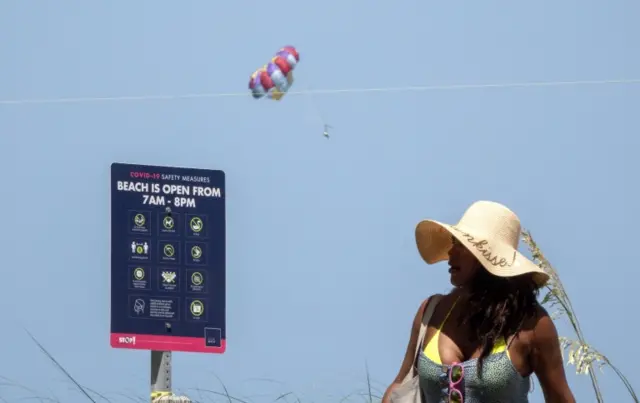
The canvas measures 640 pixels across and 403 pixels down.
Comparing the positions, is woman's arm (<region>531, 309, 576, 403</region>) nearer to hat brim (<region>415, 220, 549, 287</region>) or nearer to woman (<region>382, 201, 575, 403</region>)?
woman (<region>382, 201, 575, 403</region>)

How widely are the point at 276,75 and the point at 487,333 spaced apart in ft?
35.9

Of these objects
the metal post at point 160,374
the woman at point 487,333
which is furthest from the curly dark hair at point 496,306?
the metal post at point 160,374

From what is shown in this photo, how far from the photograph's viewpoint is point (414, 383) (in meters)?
4.08

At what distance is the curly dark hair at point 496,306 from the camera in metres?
Answer: 4.03

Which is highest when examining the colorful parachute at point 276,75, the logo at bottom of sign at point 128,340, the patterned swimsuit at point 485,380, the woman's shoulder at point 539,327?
the colorful parachute at point 276,75

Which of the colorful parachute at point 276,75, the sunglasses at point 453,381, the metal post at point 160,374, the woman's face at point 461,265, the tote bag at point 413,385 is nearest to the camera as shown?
the sunglasses at point 453,381

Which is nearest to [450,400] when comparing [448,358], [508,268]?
[448,358]

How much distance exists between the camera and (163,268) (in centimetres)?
614

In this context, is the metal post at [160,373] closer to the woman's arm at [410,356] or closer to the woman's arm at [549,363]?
the woman's arm at [410,356]

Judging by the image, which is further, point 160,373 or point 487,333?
point 160,373

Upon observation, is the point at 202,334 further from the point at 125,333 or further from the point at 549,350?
the point at 549,350

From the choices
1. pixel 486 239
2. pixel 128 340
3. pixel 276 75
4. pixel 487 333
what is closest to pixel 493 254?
pixel 486 239

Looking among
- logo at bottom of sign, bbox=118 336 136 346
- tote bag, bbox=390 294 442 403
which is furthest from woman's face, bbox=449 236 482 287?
logo at bottom of sign, bbox=118 336 136 346

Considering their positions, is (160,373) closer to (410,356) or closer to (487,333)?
(410,356)
